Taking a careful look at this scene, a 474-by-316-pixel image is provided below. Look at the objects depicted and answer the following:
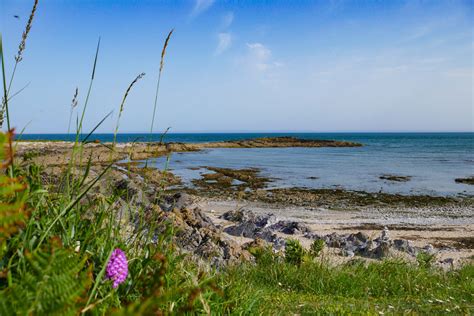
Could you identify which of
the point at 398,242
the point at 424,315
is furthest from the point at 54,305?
the point at 398,242

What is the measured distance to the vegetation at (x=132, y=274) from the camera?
112cm

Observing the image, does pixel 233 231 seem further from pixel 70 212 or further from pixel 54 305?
pixel 54 305

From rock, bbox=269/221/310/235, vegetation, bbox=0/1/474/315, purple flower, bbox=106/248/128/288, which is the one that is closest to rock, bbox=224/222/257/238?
rock, bbox=269/221/310/235

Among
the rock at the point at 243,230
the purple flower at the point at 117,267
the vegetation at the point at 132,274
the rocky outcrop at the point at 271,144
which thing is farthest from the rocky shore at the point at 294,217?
the rocky outcrop at the point at 271,144

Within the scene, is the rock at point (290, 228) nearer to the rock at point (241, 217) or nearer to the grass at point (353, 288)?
the rock at point (241, 217)

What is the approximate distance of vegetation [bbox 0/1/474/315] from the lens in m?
1.12

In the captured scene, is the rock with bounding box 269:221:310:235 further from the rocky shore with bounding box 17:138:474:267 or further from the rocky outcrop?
the rocky outcrop

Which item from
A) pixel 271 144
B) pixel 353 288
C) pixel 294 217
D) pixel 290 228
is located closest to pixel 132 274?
pixel 353 288

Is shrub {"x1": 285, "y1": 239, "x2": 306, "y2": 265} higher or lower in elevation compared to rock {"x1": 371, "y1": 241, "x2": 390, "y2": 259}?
higher

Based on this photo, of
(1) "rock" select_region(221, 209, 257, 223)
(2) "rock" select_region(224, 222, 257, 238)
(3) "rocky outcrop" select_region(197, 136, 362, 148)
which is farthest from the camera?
(3) "rocky outcrop" select_region(197, 136, 362, 148)

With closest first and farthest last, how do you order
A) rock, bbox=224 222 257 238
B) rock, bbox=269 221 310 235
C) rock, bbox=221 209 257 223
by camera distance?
rock, bbox=224 222 257 238, rock, bbox=269 221 310 235, rock, bbox=221 209 257 223

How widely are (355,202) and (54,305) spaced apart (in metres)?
17.7

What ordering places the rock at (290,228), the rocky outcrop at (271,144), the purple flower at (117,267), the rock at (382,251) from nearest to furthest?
the purple flower at (117,267)
the rock at (382,251)
the rock at (290,228)
the rocky outcrop at (271,144)

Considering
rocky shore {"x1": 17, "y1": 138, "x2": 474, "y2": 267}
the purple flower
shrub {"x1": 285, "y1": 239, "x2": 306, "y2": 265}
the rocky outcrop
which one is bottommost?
rocky shore {"x1": 17, "y1": 138, "x2": 474, "y2": 267}
